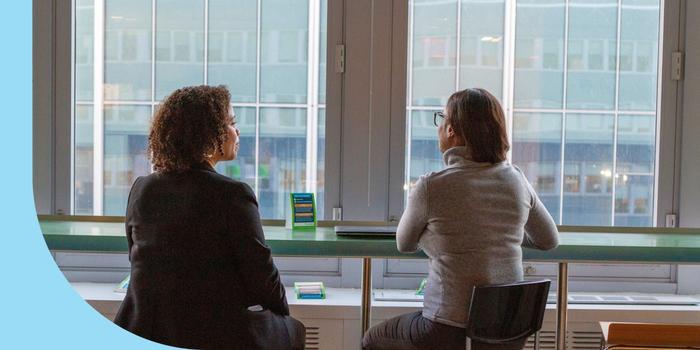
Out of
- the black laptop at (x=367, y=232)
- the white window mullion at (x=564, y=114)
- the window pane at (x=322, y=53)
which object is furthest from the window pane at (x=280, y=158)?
the white window mullion at (x=564, y=114)

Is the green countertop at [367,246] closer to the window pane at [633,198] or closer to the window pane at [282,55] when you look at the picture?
the window pane at [633,198]

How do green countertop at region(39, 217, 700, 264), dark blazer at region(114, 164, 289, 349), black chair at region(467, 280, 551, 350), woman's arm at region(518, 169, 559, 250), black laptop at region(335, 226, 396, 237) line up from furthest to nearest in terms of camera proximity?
black laptop at region(335, 226, 396, 237) < green countertop at region(39, 217, 700, 264) < woman's arm at region(518, 169, 559, 250) < black chair at region(467, 280, 551, 350) < dark blazer at region(114, 164, 289, 349)

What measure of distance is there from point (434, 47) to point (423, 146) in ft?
1.45

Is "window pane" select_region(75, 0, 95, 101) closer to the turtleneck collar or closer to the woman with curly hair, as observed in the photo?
the woman with curly hair

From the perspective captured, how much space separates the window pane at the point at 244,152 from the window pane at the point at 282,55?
0.35 feet

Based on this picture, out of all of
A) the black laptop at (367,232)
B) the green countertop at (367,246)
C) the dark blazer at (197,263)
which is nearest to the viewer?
the dark blazer at (197,263)

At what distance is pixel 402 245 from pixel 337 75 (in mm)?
1324

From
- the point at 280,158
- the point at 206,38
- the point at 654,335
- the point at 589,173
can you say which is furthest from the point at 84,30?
the point at 654,335

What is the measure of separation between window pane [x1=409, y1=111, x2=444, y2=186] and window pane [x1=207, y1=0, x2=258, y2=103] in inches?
29.1

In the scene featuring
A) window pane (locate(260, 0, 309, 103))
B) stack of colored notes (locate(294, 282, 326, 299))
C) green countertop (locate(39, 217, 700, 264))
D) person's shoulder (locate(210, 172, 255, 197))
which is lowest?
stack of colored notes (locate(294, 282, 326, 299))

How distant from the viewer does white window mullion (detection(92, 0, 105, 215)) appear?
362cm

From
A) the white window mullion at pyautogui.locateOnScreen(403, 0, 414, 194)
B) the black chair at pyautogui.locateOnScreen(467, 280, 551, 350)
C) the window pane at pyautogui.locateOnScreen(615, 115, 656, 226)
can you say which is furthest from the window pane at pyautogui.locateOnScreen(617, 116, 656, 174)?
the black chair at pyautogui.locateOnScreen(467, 280, 551, 350)

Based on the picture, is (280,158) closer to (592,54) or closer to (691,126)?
(592,54)

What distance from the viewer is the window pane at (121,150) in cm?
364
